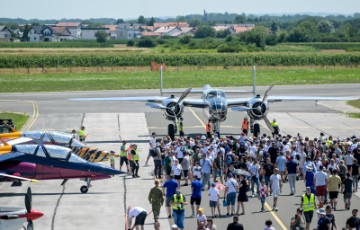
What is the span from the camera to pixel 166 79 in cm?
7850

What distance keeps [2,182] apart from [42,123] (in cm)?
1786

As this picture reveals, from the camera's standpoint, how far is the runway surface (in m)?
24.3

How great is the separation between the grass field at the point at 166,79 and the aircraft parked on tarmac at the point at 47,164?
139ft

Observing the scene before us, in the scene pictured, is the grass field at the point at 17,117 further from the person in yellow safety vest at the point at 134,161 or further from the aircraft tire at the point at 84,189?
the aircraft tire at the point at 84,189

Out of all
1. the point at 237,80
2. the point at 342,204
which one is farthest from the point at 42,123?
the point at 237,80

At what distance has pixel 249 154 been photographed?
29.1 meters

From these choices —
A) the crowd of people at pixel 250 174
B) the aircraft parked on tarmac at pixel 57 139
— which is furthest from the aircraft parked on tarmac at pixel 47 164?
the crowd of people at pixel 250 174

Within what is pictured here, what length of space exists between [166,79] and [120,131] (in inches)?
1393

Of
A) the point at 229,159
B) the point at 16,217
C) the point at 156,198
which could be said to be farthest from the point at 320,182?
the point at 16,217

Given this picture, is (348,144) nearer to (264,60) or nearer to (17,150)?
(17,150)

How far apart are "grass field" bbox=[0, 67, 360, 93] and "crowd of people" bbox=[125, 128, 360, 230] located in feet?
134

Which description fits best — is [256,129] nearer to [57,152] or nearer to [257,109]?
[257,109]

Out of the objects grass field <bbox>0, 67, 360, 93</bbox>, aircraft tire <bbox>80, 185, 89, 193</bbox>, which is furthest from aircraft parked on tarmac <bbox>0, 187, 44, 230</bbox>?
grass field <bbox>0, 67, 360, 93</bbox>

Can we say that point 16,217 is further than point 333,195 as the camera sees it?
No
